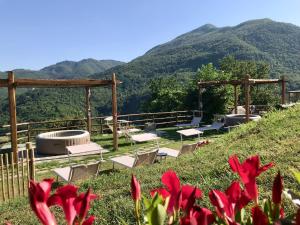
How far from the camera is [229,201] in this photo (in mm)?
790

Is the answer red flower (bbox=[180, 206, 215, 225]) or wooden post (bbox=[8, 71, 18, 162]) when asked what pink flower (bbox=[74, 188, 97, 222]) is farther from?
wooden post (bbox=[8, 71, 18, 162])

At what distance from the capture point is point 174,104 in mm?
25000

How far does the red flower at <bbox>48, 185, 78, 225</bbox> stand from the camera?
721 millimetres

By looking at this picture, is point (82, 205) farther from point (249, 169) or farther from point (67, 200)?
point (249, 169)

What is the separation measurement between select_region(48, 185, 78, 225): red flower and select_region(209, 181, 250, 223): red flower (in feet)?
0.99

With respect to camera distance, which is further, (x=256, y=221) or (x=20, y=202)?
(x=20, y=202)

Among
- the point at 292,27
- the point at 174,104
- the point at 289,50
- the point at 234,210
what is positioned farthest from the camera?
the point at 292,27

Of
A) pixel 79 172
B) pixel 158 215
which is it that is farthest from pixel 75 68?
pixel 158 215

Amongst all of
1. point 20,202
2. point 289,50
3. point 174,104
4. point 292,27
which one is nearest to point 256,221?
point 20,202

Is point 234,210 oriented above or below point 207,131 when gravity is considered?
above

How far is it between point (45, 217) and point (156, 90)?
27.6 m

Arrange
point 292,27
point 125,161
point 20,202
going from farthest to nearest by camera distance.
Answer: point 292,27 → point 125,161 → point 20,202

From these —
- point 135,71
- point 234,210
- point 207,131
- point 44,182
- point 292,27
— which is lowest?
point 207,131

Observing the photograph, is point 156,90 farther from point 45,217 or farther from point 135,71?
point 135,71
